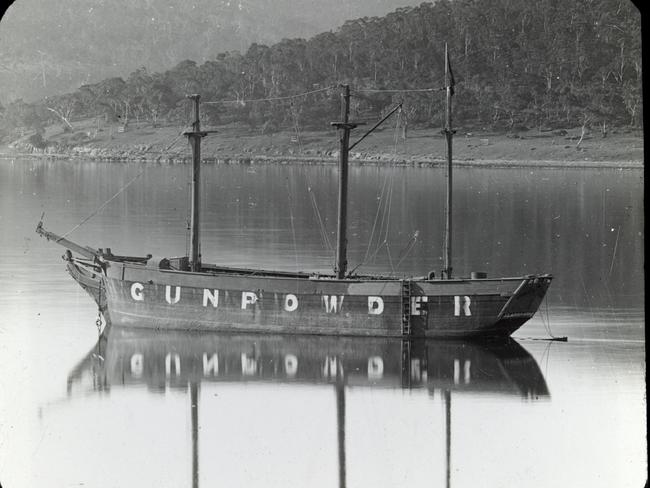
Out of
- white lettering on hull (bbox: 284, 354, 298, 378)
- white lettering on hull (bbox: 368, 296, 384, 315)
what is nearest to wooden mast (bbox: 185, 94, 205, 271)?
white lettering on hull (bbox: 284, 354, 298, 378)

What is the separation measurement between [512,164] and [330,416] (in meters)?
157

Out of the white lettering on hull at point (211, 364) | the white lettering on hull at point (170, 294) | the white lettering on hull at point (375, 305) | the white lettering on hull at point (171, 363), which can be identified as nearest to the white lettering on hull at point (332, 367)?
the white lettering on hull at point (375, 305)

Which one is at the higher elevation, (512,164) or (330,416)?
(512,164)

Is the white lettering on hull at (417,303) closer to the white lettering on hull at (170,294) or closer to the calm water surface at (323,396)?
the calm water surface at (323,396)

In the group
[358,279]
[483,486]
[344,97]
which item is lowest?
[483,486]

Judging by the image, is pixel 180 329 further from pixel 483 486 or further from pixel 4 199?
pixel 4 199

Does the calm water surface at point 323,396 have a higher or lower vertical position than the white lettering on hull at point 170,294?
lower

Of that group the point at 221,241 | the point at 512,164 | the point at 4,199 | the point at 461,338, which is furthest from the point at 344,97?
the point at 512,164

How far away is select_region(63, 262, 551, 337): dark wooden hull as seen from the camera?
124 ft

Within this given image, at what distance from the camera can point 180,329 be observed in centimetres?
4022

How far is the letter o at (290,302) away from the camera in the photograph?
38.6 m

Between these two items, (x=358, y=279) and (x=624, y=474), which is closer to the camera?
(x=624, y=474)

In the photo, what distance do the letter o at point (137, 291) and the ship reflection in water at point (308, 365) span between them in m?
1.18

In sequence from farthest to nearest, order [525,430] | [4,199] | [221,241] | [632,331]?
1. [4,199]
2. [221,241]
3. [632,331]
4. [525,430]
